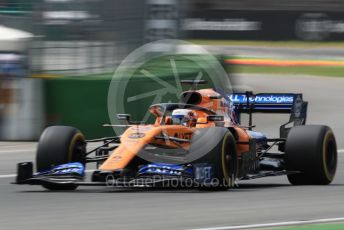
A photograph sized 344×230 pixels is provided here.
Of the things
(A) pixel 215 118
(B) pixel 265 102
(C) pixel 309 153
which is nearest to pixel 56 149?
(A) pixel 215 118

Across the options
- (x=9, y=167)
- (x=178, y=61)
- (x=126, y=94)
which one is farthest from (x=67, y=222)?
(x=178, y=61)

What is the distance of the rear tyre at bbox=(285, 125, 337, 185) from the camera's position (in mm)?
11297

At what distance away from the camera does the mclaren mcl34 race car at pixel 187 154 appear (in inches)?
412

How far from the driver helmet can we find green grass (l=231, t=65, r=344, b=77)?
18.7 meters

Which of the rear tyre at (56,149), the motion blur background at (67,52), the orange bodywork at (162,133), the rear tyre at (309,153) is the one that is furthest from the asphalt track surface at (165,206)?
the motion blur background at (67,52)

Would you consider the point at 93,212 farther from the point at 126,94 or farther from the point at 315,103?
the point at 315,103

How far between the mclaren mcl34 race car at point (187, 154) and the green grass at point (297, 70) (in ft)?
59.6

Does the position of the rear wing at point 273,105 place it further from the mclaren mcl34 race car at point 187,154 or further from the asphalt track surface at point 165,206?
the asphalt track surface at point 165,206

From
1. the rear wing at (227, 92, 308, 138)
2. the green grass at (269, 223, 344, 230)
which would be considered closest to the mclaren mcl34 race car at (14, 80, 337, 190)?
the rear wing at (227, 92, 308, 138)

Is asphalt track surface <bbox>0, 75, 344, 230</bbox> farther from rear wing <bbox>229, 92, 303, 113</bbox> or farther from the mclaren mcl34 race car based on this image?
rear wing <bbox>229, 92, 303, 113</bbox>

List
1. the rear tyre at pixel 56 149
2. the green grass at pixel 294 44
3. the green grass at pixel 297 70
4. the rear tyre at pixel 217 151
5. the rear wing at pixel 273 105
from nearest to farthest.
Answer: the rear tyre at pixel 217 151, the rear tyre at pixel 56 149, the rear wing at pixel 273 105, the green grass at pixel 297 70, the green grass at pixel 294 44

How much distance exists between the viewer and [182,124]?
1112 cm

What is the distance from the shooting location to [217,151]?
10.4m

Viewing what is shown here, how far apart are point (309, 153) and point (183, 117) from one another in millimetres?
1467
